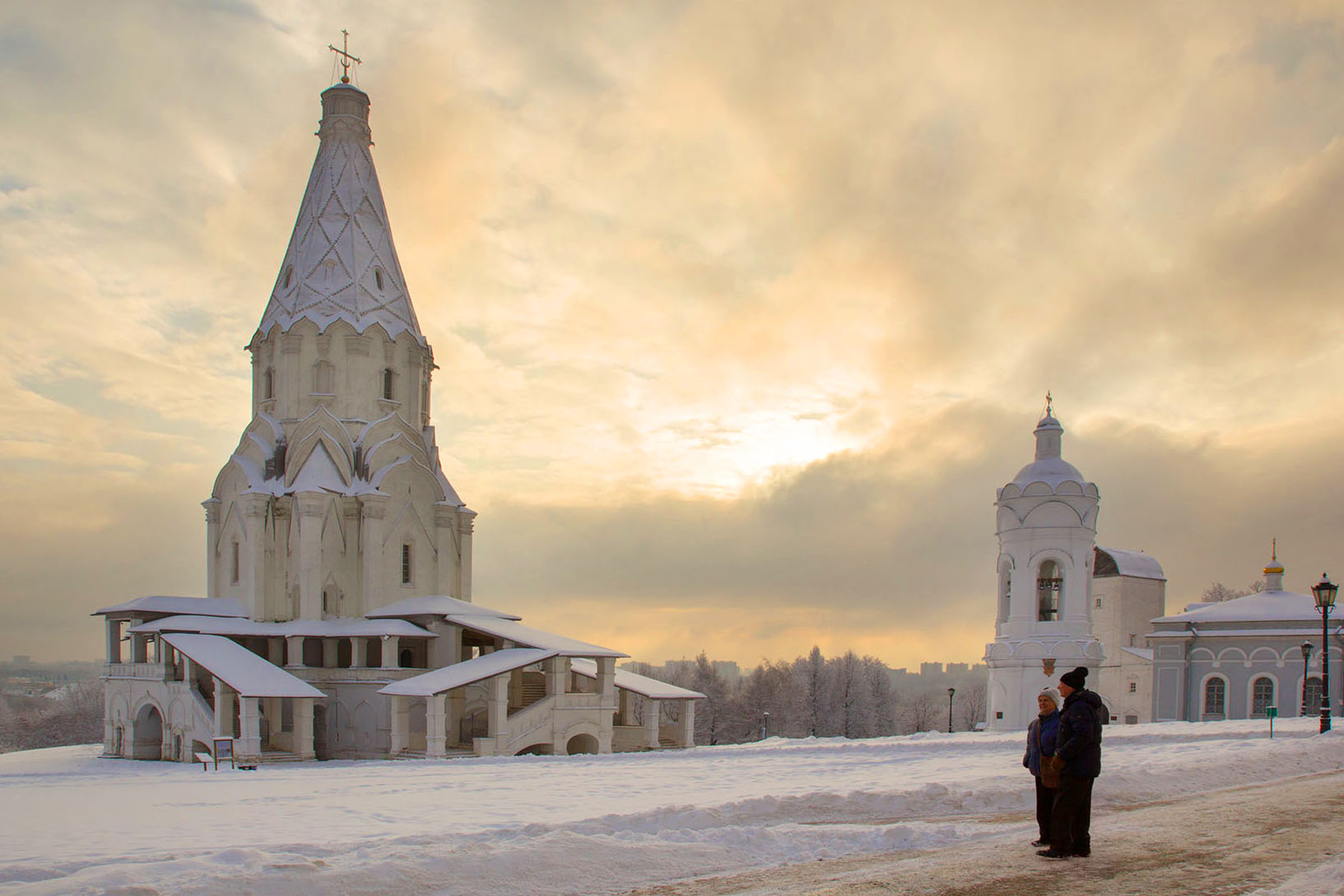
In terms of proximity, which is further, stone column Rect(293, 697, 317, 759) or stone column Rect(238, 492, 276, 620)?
stone column Rect(238, 492, 276, 620)


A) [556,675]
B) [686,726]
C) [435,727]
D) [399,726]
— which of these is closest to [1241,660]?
[686,726]

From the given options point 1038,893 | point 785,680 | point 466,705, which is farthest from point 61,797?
point 785,680

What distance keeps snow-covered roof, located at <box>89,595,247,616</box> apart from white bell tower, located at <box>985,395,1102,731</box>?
26.0m

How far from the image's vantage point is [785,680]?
8131cm

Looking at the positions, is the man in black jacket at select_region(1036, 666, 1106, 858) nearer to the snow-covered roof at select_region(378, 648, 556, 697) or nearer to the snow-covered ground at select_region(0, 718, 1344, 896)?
the snow-covered ground at select_region(0, 718, 1344, 896)

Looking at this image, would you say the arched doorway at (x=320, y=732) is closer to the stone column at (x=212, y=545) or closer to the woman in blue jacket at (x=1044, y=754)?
the stone column at (x=212, y=545)

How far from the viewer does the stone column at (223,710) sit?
105 ft

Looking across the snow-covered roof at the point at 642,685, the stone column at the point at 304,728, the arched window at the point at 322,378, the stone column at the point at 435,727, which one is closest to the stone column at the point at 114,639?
the stone column at the point at 304,728

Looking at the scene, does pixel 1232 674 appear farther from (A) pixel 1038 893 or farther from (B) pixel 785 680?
(B) pixel 785 680

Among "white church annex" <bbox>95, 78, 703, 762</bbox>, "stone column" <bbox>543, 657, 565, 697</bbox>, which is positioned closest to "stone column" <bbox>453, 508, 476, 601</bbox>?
"white church annex" <bbox>95, 78, 703, 762</bbox>

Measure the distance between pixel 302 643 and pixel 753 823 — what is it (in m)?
31.6

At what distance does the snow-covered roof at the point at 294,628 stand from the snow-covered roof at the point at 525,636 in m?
1.53

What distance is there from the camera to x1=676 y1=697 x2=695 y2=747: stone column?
36.6 m

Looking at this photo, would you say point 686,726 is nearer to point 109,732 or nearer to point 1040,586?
point 1040,586
